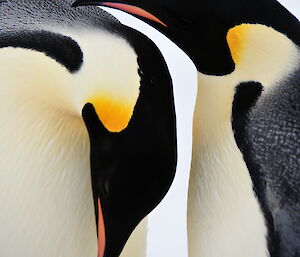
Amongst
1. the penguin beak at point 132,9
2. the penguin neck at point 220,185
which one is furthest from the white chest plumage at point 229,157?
the penguin beak at point 132,9

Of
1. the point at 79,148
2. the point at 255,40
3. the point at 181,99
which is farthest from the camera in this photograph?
the point at 181,99

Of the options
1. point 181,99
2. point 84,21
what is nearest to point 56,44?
point 84,21

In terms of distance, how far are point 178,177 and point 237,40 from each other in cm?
92

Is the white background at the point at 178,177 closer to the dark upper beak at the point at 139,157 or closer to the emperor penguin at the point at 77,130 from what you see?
the emperor penguin at the point at 77,130

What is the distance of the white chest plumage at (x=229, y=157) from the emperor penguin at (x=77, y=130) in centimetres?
16

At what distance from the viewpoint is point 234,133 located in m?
1.18

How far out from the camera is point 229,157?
1197mm

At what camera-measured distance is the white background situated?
195 cm

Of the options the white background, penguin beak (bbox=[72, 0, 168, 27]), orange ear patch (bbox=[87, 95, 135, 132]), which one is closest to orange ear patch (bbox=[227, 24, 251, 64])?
penguin beak (bbox=[72, 0, 168, 27])

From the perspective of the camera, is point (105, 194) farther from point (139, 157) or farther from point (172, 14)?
point (172, 14)

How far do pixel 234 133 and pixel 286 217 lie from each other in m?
0.18

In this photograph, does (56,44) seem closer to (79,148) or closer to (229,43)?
(79,148)

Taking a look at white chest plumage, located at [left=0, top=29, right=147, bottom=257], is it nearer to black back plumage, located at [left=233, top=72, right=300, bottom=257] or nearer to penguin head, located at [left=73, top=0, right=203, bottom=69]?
penguin head, located at [left=73, top=0, right=203, bottom=69]

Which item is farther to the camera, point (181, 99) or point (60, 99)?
point (181, 99)
